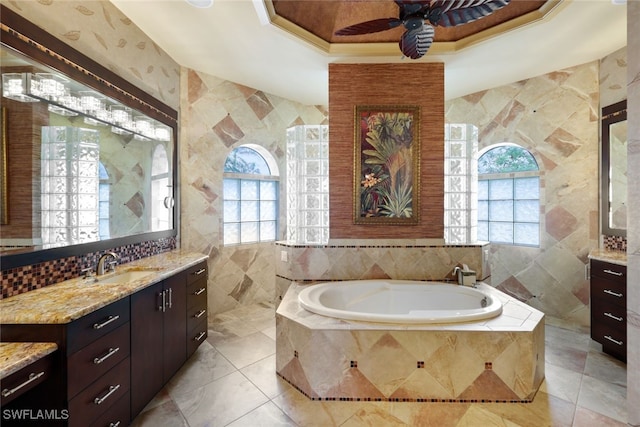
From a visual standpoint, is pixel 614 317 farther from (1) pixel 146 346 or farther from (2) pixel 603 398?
(1) pixel 146 346

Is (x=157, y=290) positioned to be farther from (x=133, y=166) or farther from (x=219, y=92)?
(x=219, y=92)

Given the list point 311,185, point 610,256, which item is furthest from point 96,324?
point 610,256

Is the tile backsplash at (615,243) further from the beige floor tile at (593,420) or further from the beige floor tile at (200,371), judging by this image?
the beige floor tile at (200,371)

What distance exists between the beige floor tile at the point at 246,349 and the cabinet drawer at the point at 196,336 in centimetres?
20

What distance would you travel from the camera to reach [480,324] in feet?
6.30

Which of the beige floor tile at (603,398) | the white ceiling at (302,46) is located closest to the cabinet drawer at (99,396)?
the white ceiling at (302,46)

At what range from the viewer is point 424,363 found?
1.85 metres

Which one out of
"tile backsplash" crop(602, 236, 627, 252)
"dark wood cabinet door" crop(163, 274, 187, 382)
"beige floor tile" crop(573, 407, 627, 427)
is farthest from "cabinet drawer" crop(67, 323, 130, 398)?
"tile backsplash" crop(602, 236, 627, 252)

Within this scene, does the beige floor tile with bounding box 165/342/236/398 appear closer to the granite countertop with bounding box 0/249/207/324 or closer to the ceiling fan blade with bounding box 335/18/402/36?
the granite countertop with bounding box 0/249/207/324

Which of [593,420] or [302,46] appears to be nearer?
[593,420]

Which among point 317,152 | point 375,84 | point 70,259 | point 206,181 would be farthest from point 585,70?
point 70,259

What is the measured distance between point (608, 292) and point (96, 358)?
374cm

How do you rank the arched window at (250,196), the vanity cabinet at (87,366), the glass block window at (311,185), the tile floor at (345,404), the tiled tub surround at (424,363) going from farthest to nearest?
the arched window at (250,196) → the glass block window at (311,185) → the tiled tub surround at (424,363) → the tile floor at (345,404) → the vanity cabinet at (87,366)

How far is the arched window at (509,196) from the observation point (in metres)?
3.46
